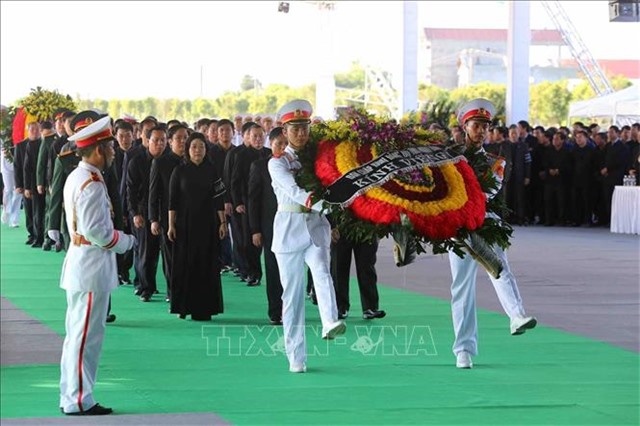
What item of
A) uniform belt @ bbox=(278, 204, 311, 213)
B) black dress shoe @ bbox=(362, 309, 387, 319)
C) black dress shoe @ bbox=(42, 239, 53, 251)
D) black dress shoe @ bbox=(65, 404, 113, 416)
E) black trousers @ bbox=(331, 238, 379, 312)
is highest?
uniform belt @ bbox=(278, 204, 311, 213)

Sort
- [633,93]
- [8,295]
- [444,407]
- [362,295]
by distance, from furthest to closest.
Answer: [633,93] < [8,295] < [362,295] < [444,407]

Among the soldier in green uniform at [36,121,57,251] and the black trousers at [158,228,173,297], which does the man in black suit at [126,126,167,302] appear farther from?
the soldier in green uniform at [36,121,57,251]

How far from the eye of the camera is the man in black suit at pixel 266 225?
12.6 metres

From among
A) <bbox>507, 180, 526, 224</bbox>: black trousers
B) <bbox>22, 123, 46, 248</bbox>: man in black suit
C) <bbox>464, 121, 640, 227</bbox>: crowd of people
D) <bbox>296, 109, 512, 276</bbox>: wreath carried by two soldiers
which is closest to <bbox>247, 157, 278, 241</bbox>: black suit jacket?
<bbox>296, 109, 512, 276</bbox>: wreath carried by two soldiers

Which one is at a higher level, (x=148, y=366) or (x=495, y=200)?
(x=495, y=200)

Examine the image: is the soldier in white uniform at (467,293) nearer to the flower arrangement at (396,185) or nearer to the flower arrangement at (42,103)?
the flower arrangement at (396,185)

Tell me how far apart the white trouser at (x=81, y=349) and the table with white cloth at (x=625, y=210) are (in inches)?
681

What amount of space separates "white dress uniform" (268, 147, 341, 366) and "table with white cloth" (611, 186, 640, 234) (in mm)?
15344

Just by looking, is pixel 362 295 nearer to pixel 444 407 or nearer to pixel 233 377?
pixel 233 377

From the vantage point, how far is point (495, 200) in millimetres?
9594

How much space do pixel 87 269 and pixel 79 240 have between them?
20 cm

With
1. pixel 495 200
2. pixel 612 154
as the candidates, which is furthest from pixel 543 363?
pixel 612 154

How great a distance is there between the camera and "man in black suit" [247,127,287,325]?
12.6 meters

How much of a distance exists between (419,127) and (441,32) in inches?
4591
